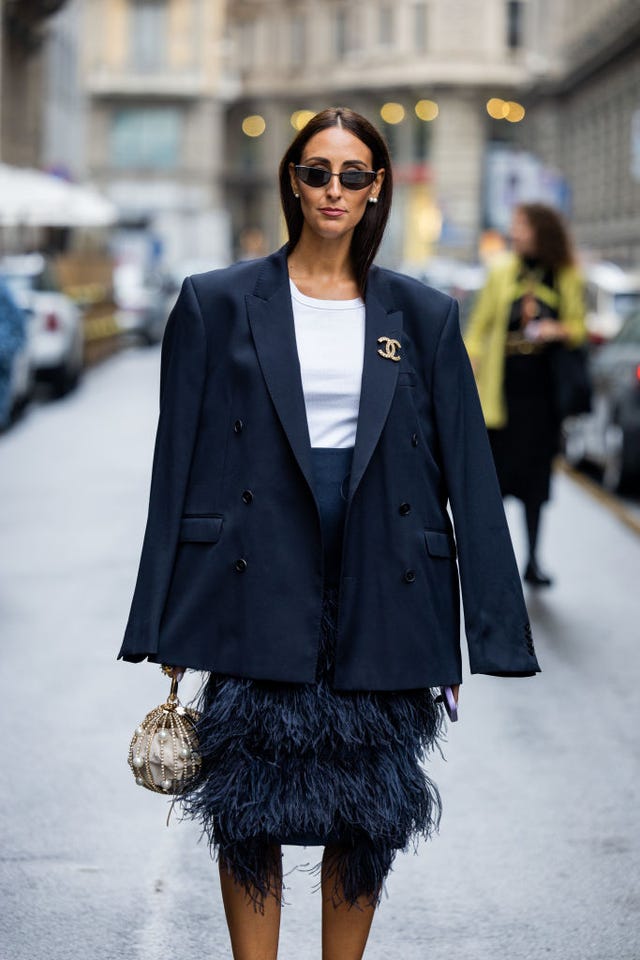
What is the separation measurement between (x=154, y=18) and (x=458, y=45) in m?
12.4

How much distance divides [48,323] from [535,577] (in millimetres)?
14557

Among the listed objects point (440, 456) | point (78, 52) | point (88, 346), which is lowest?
point (88, 346)

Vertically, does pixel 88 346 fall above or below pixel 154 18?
below

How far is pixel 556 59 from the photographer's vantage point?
6381 cm

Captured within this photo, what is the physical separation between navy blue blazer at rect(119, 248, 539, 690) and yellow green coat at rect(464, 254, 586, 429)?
5398 mm

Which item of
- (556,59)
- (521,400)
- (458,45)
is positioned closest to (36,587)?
(521,400)

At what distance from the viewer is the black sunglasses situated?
3572 mm

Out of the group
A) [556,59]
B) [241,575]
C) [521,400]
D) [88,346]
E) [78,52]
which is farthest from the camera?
[556,59]

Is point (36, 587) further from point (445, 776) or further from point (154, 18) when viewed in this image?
point (154, 18)

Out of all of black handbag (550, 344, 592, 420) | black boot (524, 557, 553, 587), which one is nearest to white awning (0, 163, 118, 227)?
black boot (524, 557, 553, 587)

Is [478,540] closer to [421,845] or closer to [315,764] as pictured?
[315,764]

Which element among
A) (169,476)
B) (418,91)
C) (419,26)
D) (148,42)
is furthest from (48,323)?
(419,26)

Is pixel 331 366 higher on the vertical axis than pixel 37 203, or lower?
higher

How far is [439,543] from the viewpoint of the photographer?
365cm
